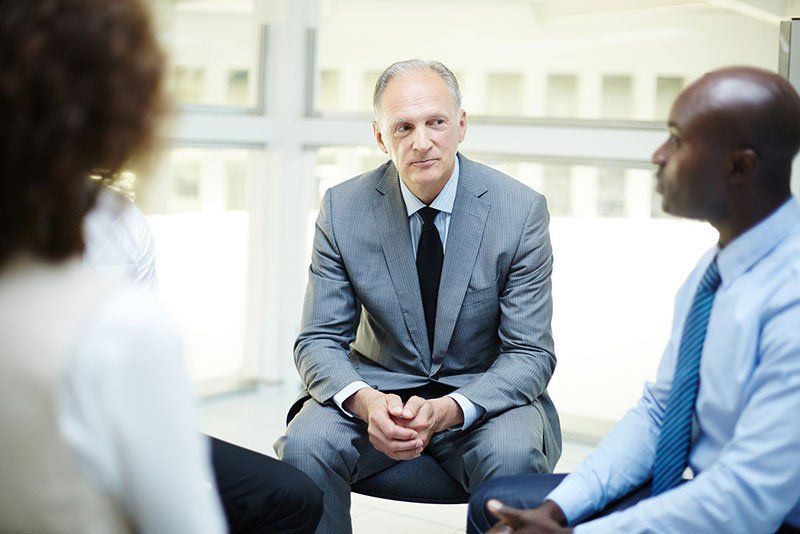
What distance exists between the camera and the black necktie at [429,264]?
242cm

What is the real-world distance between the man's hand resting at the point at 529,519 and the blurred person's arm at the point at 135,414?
81cm

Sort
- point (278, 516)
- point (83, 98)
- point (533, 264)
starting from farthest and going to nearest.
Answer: point (533, 264)
point (278, 516)
point (83, 98)

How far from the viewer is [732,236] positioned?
4.97ft

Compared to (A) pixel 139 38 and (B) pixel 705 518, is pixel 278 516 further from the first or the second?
(A) pixel 139 38

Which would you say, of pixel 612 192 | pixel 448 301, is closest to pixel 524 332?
pixel 448 301

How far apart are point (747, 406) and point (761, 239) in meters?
0.26

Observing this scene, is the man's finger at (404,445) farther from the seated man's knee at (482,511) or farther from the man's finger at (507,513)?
the man's finger at (507,513)

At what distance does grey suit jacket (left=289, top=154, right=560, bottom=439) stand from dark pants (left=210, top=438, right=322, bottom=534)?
0.36 m

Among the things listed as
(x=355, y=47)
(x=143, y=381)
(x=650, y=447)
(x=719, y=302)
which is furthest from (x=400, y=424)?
(x=355, y=47)

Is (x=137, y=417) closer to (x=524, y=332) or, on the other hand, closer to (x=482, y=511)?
(x=482, y=511)

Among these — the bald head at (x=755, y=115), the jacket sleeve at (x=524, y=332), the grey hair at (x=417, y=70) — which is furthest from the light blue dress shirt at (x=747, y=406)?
the grey hair at (x=417, y=70)

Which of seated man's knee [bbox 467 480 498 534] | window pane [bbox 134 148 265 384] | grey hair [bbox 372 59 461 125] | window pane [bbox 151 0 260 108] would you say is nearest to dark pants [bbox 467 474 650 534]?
seated man's knee [bbox 467 480 498 534]

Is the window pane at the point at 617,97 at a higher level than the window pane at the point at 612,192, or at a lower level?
higher

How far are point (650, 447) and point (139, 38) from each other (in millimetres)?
1208
